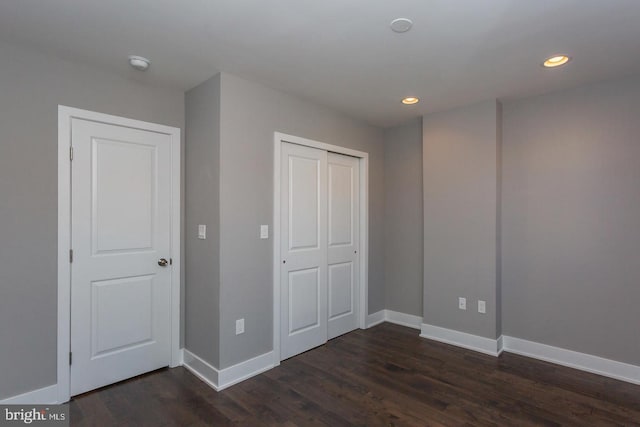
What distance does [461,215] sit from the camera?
3449 millimetres

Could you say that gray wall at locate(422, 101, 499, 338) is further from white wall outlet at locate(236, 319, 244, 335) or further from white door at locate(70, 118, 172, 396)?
white door at locate(70, 118, 172, 396)

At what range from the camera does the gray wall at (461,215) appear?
3256 mm

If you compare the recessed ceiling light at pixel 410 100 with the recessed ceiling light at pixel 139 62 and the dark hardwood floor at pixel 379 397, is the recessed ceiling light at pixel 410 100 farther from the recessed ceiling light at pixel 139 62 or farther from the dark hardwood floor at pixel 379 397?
the dark hardwood floor at pixel 379 397

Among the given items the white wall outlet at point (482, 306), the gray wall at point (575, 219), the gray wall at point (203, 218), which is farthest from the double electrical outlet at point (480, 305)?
the gray wall at point (203, 218)

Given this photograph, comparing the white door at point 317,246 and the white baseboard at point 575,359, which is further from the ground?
the white door at point 317,246

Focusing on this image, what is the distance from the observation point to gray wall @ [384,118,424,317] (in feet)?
13.1

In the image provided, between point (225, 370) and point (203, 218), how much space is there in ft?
4.08

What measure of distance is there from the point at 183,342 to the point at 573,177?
3.85 meters

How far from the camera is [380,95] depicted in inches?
123

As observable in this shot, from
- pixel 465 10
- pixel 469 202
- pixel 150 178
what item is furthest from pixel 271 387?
pixel 465 10

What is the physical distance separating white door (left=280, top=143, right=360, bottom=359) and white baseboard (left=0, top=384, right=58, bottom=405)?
1695mm

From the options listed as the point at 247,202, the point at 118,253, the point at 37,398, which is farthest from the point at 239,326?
the point at 37,398

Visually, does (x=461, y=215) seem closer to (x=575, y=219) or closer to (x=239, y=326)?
(x=575, y=219)

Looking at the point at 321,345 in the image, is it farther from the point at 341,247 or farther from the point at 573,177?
the point at 573,177
